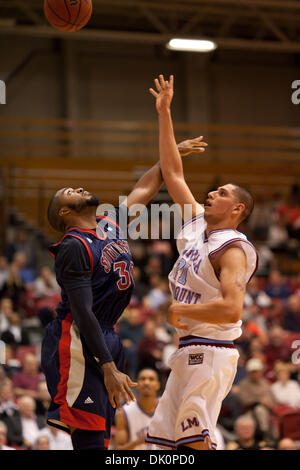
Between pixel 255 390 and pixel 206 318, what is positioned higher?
pixel 206 318

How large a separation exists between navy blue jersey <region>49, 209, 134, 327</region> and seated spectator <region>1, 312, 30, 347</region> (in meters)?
6.19

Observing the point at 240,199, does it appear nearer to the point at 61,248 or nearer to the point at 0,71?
the point at 61,248

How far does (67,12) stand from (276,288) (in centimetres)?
972

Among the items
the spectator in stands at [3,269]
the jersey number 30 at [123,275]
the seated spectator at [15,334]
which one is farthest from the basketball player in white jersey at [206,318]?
the spectator in stands at [3,269]

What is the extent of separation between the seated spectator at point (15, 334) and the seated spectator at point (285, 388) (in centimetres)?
356

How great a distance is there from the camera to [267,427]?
28.2ft

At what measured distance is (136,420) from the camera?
261 inches

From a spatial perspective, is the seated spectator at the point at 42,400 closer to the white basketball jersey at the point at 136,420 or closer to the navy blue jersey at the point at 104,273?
the white basketball jersey at the point at 136,420

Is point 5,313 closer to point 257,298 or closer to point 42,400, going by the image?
point 42,400

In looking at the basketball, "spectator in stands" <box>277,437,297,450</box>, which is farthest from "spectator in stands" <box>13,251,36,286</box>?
the basketball

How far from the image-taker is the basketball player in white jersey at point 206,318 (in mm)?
3840

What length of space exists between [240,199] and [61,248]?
109cm

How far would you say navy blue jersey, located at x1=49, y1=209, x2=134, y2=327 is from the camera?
4141 millimetres

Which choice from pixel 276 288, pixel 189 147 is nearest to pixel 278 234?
pixel 276 288
